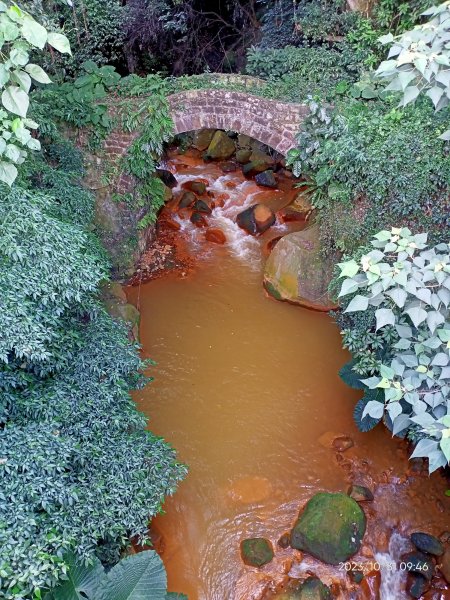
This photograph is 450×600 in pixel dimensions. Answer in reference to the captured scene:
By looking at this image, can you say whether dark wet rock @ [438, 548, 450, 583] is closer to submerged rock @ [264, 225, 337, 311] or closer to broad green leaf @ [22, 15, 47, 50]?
submerged rock @ [264, 225, 337, 311]

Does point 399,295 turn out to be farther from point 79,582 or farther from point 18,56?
point 79,582

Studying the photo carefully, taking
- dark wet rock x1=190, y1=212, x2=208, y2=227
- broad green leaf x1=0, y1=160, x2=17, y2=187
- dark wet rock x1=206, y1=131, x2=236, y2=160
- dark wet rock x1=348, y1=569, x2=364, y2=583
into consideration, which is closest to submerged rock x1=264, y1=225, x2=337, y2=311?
dark wet rock x1=190, y1=212, x2=208, y2=227

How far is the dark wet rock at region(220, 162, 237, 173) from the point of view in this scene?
12109mm

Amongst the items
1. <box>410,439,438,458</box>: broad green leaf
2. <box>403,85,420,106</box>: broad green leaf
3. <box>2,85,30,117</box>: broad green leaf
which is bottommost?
<box>410,439,438,458</box>: broad green leaf

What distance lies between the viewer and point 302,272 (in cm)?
815

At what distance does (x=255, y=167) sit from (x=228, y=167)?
823mm

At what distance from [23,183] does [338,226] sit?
14.4 ft

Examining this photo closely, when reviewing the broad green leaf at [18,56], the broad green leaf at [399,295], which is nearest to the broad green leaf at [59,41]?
the broad green leaf at [18,56]

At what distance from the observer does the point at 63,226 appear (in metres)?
4.67

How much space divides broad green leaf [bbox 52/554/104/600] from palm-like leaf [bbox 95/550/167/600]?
0.06 metres

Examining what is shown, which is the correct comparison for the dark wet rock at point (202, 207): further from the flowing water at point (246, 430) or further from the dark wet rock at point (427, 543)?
the dark wet rock at point (427, 543)

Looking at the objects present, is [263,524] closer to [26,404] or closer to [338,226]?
[26,404]

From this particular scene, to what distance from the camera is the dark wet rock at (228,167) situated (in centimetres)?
1211

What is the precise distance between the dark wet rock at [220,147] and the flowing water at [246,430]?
4434 millimetres
